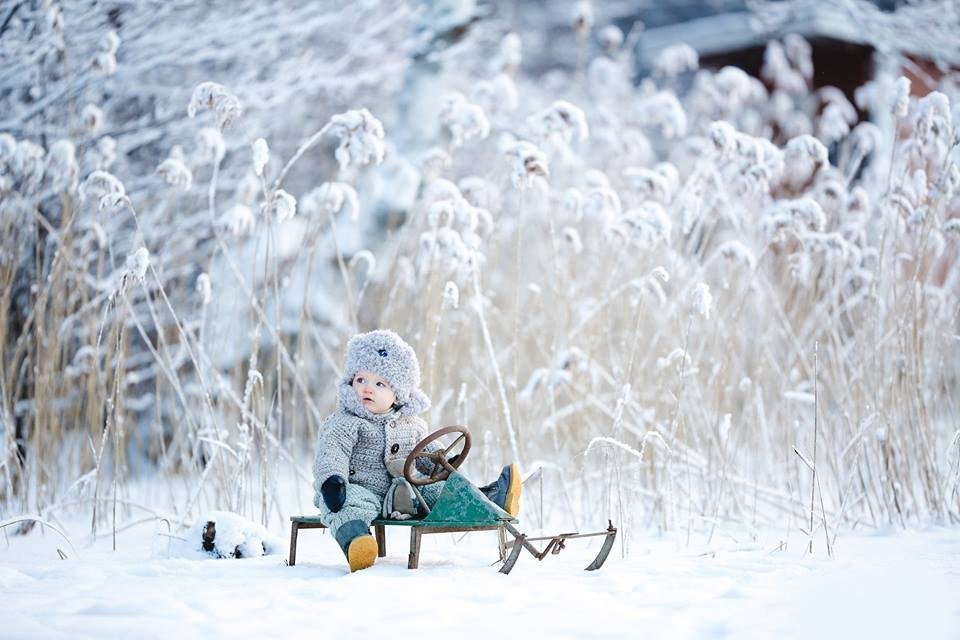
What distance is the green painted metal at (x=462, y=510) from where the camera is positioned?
2373 millimetres

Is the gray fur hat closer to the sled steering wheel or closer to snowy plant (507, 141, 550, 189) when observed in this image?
the sled steering wheel

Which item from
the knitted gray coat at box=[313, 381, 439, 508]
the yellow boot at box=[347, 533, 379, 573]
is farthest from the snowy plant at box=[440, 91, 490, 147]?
the yellow boot at box=[347, 533, 379, 573]

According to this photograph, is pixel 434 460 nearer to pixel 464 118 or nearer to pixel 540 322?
pixel 464 118

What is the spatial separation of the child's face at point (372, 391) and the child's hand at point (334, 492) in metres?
0.24

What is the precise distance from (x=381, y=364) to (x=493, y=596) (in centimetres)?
68

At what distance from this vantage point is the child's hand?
2402 millimetres

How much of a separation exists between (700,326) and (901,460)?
113 centimetres

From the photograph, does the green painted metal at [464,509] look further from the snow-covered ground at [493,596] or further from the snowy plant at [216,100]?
the snowy plant at [216,100]

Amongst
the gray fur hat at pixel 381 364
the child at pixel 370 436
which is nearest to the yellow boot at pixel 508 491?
the child at pixel 370 436

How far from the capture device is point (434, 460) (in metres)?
2.50

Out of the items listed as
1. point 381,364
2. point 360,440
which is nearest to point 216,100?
point 381,364

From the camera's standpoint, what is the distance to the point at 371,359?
260 cm

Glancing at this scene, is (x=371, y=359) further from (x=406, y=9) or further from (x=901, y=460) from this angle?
(x=406, y=9)

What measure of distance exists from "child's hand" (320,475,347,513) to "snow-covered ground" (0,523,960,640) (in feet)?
0.54
